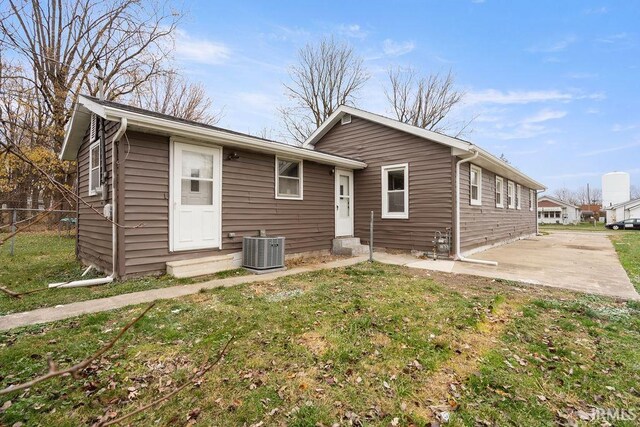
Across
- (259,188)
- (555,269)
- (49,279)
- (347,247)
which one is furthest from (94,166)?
(555,269)

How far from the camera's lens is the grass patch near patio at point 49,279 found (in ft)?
14.4

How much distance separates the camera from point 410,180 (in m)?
8.93

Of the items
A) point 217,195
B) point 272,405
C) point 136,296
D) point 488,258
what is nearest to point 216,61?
point 217,195

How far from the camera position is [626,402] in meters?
2.27

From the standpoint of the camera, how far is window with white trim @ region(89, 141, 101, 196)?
6.52 meters

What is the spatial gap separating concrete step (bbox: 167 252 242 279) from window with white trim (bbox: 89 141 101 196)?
2.67 m

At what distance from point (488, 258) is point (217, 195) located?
723 centimetres


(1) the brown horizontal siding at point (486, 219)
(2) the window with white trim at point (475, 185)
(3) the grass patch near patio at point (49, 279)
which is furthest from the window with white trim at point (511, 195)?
(3) the grass patch near patio at point (49, 279)

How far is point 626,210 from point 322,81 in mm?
38824

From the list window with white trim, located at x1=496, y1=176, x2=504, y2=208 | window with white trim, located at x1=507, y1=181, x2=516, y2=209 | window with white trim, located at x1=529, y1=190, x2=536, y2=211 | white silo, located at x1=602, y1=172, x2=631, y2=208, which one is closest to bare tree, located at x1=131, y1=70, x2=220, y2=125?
window with white trim, located at x1=496, y1=176, x2=504, y2=208

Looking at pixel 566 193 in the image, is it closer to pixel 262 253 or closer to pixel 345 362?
pixel 262 253

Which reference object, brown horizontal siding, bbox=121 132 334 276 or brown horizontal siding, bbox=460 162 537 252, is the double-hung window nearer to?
brown horizontal siding, bbox=121 132 334 276

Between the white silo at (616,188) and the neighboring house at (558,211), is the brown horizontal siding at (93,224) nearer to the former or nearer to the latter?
the neighboring house at (558,211)

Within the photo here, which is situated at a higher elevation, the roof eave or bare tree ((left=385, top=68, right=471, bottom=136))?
bare tree ((left=385, top=68, right=471, bottom=136))
